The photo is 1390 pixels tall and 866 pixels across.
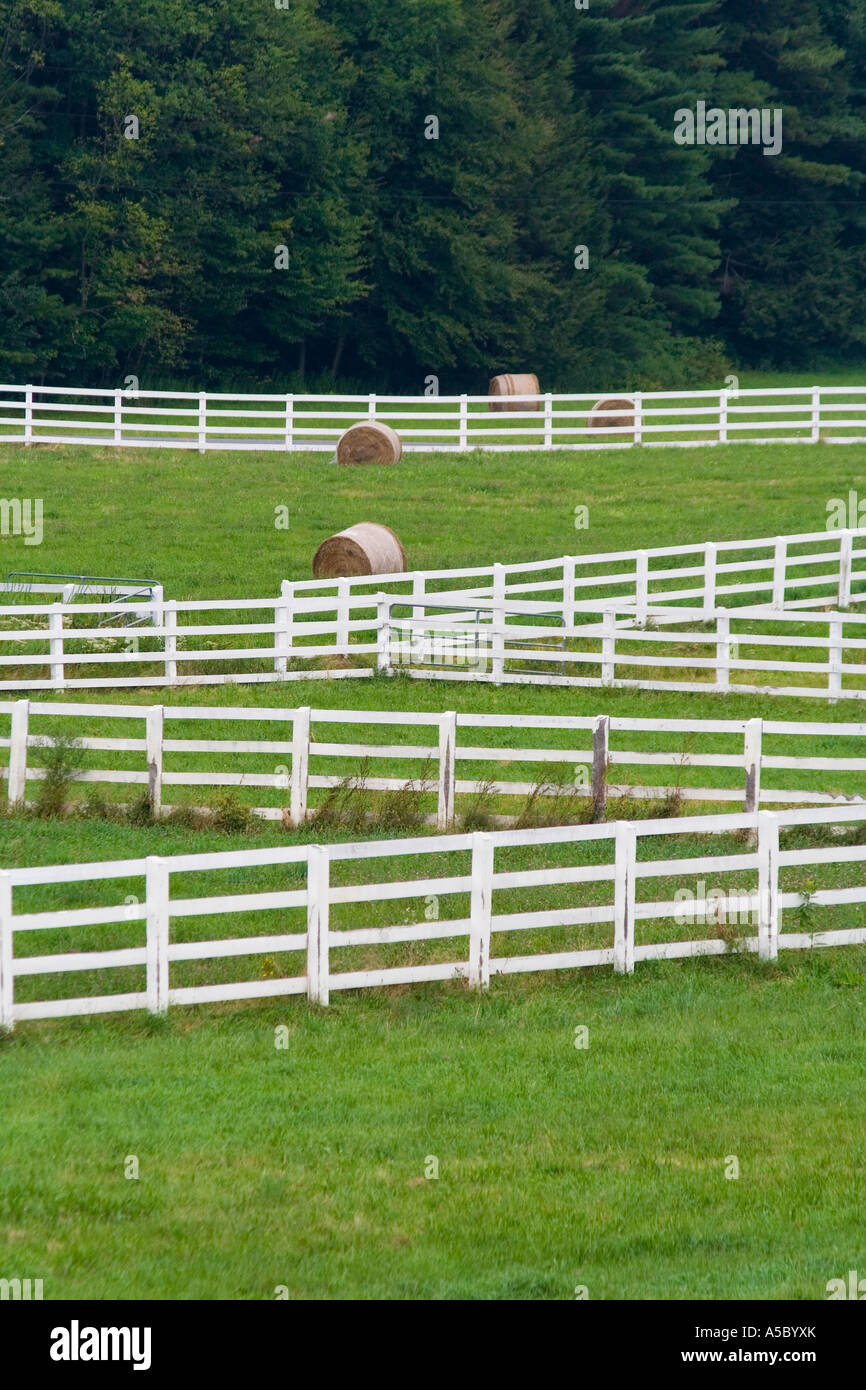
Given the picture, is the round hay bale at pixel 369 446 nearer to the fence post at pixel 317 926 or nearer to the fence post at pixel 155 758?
the fence post at pixel 155 758

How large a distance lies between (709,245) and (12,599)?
47790mm

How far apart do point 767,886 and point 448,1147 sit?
4.02 m

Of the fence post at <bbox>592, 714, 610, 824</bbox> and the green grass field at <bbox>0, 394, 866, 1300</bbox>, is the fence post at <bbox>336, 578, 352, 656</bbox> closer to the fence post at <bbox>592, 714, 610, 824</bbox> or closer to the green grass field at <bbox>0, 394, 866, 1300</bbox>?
the fence post at <bbox>592, 714, 610, 824</bbox>

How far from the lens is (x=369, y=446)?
35344mm

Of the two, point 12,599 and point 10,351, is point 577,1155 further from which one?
point 10,351

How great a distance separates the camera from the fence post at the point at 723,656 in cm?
2027

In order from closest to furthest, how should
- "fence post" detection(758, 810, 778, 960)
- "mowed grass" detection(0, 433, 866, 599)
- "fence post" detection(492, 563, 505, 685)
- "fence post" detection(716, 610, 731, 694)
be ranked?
"fence post" detection(758, 810, 778, 960)
"fence post" detection(716, 610, 731, 694)
"fence post" detection(492, 563, 505, 685)
"mowed grass" detection(0, 433, 866, 599)

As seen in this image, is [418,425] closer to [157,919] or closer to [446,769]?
[446,769]

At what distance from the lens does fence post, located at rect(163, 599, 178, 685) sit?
2102 cm

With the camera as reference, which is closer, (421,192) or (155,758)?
(155,758)

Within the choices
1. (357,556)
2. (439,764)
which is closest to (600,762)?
(439,764)

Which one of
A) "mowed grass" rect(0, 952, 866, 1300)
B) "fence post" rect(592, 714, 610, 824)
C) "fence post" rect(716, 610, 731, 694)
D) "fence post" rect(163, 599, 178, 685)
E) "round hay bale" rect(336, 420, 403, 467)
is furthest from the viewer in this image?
"round hay bale" rect(336, 420, 403, 467)

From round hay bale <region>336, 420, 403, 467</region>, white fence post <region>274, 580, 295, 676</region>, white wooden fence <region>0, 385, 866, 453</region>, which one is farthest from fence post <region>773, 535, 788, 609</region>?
white wooden fence <region>0, 385, 866, 453</region>

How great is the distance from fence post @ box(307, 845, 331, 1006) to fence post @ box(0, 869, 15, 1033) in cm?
174
